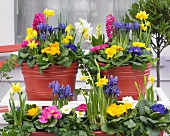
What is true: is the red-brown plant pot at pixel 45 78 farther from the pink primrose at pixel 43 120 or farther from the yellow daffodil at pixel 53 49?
the pink primrose at pixel 43 120

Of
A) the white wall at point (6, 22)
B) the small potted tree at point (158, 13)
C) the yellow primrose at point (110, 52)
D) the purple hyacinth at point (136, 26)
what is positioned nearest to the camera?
the yellow primrose at point (110, 52)

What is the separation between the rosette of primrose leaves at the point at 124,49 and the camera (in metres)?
1.51

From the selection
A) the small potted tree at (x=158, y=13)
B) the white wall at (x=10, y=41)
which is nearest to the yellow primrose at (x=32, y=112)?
the small potted tree at (x=158, y=13)

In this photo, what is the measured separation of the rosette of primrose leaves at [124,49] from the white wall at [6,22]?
1.51 metres

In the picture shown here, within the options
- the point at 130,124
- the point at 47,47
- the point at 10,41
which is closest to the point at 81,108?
the point at 130,124

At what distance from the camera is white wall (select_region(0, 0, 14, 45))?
3.00 metres

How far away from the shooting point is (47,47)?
1.53m

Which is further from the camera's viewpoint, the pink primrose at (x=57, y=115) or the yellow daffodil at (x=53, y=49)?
the yellow daffodil at (x=53, y=49)

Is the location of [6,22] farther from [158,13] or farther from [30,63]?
[30,63]

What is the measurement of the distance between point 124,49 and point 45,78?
312 mm

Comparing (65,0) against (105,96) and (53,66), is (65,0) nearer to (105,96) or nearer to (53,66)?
(53,66)

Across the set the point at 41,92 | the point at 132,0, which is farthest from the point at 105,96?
the point at 132,0

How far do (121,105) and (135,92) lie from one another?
28 centimetres

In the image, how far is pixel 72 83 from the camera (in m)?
1.64
